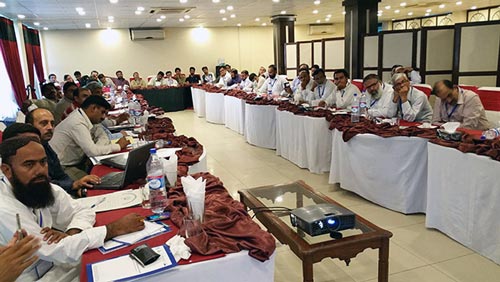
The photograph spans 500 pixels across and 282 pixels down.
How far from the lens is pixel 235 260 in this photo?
1501 mm

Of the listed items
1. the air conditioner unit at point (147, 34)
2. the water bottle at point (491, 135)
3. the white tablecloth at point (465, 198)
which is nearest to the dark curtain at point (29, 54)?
the air conditioner unit at point (147, 34)

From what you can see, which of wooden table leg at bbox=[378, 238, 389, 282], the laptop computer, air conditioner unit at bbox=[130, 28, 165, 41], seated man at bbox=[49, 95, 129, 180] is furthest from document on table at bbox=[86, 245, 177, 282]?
air conditioner unit at bbox=[130, 28, 165, 41]

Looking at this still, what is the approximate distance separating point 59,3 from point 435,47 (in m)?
7.39

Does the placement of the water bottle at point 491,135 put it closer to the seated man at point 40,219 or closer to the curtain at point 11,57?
the seated man at point 40,219

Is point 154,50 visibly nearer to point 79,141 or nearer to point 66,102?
point 66,102

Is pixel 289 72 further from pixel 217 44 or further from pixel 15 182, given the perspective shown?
pixel 15 182

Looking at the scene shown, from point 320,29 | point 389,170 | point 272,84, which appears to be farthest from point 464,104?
point 320,29

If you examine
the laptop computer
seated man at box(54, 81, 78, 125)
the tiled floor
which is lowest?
the tiled floor

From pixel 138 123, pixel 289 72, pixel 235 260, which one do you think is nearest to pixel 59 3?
pixel 138 123

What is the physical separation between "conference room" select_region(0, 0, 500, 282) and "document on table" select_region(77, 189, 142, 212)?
12 millimetres

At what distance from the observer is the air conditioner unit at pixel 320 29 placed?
1741 cm

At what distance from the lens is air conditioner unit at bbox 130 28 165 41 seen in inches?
587

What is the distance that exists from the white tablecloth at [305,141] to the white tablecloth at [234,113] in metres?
1.82

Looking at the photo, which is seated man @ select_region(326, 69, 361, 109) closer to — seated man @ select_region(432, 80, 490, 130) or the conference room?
the conference room
